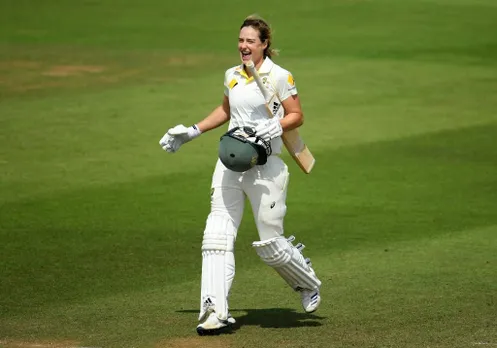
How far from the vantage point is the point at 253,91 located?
30.0 ft

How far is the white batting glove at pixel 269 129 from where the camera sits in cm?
890

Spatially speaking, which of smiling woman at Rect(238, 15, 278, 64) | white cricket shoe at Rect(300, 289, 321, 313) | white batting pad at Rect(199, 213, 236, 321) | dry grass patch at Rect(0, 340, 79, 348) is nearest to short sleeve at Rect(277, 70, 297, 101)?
smiling woman at Rect(238, 15, 278, 64)

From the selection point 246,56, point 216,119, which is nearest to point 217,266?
point 216,119

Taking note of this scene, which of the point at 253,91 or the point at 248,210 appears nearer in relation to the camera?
the point at 253,91

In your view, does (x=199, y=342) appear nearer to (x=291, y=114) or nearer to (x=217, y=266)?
(x=217, y=266)

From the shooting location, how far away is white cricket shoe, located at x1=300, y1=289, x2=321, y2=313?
370 inches

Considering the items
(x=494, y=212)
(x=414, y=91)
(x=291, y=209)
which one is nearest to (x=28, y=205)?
(x=291, y=209)

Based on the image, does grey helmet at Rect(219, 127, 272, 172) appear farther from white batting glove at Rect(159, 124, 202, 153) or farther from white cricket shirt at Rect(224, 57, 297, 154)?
white batting glove at Rect(159, 124, 202, 153)

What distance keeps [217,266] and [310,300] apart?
819mm

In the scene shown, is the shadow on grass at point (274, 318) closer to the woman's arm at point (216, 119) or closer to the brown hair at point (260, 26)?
the woman's arm at point (216, 119)

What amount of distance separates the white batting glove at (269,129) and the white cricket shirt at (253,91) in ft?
0.79

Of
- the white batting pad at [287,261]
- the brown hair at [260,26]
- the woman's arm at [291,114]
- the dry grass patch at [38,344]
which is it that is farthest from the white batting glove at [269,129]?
the dry grass patch at [38,344]

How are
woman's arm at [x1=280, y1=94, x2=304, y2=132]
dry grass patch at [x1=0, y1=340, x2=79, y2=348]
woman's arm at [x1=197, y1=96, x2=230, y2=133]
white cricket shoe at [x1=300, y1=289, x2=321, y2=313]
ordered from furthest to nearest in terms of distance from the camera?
woman's arm at [x1=197, y1=96, x2=230, y2=133], white cricket shoe at [x1=300, y1=289, x2=321, y2=313], woman's arm at [x1=280, y1=94, x2=304, y2=132], dry grass patch at [x1=0, y1=340, x2=79, y2=348]

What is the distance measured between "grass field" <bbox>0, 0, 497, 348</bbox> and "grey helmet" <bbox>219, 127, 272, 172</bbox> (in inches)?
46.6
